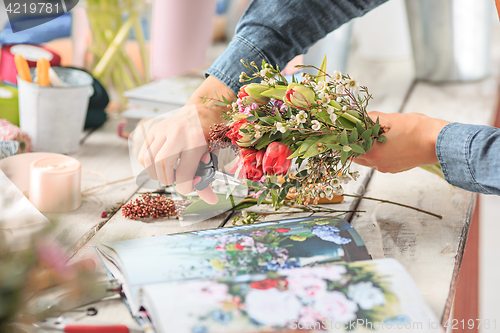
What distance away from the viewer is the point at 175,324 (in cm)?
38

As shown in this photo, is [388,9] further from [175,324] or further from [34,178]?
[175,324]

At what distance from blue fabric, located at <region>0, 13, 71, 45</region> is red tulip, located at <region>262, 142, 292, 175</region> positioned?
698 millimetres

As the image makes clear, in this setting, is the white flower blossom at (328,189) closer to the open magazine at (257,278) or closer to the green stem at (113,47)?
the open magazine at (257,278)

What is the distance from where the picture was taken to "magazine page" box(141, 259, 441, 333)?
1.29 ft

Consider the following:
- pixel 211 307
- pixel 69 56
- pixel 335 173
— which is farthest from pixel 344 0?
pixel 69 56

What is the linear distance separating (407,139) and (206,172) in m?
0.26

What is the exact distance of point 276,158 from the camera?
55cm

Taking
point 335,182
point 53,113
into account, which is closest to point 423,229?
point 335,182

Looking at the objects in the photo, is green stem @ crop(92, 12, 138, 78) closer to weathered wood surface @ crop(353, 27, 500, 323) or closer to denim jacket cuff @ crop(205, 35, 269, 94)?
denim jacket cuff @ crop(205, 35, 269, 94)

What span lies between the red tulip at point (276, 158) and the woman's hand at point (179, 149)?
0.36ft

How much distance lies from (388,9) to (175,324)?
1225mm

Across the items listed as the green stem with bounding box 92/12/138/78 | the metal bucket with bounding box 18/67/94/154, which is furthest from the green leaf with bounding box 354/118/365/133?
the green stem with bounding box 92/12/138/78

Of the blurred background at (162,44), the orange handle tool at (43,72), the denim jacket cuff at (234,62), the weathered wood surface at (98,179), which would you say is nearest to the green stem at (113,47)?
the blurred background at (162,44)

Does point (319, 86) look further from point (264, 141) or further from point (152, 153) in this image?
point (152, 153)
